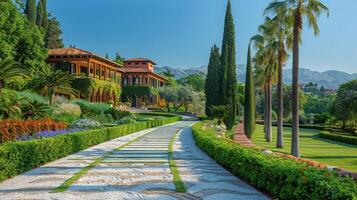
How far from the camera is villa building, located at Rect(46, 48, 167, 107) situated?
4506 centimetres

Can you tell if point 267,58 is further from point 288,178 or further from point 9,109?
point 288,178

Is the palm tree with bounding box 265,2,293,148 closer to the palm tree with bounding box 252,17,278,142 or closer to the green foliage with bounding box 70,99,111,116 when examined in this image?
the palm tree with bounding box 252,17,278,142

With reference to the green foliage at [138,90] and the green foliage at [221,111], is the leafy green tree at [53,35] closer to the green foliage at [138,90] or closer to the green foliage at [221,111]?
the green foliage at [138,90]

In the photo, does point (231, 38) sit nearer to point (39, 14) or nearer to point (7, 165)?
point (7, 165)

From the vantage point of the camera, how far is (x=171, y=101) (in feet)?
218

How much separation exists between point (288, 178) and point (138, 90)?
2392 inches

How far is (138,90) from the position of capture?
66250mm

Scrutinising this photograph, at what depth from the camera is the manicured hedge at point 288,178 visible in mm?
5145

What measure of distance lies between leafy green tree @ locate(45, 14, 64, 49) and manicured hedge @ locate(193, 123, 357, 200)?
6253 cm

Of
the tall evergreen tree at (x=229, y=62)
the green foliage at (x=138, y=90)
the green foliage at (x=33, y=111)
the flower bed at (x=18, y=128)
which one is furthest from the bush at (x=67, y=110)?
the green foliage at (x=138, y=90)

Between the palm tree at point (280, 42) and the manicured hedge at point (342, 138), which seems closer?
the palm tree at point (280, 42)

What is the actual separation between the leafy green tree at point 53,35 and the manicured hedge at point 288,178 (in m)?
62.5

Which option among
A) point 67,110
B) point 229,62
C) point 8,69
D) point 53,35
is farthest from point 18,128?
point 53,35

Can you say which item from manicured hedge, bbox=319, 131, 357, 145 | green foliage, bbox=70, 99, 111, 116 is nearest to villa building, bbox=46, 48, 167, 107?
green foliage, bbox=70, 99, 111, 116
